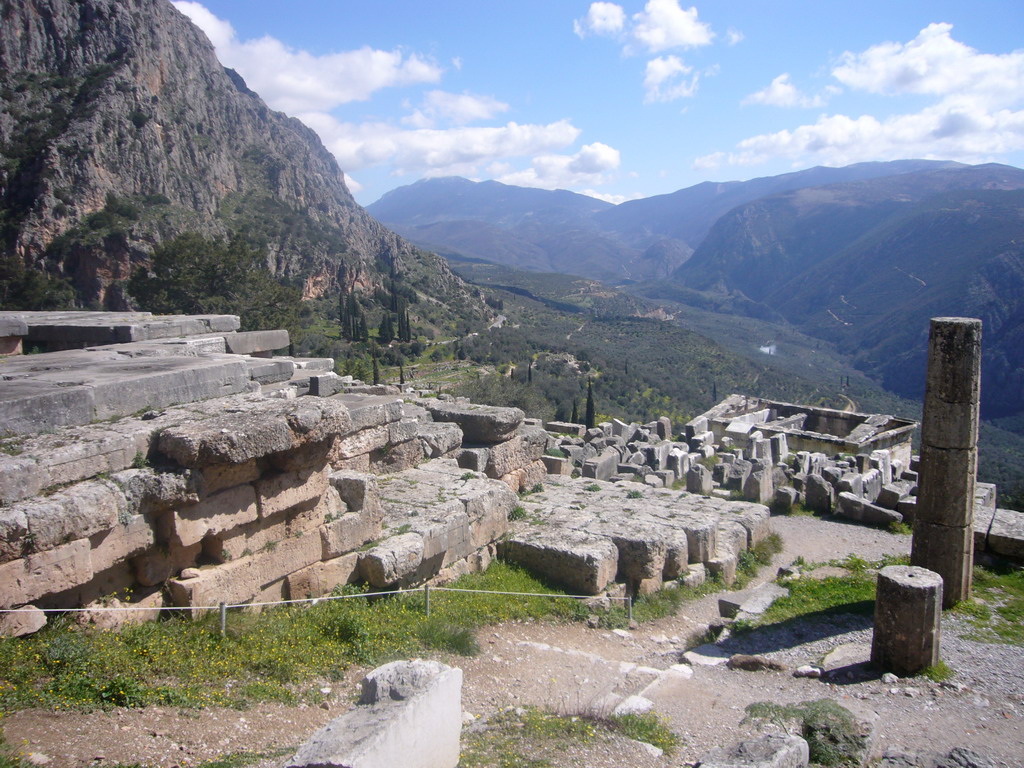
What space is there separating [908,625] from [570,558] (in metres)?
3.98

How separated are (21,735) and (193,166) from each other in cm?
6471

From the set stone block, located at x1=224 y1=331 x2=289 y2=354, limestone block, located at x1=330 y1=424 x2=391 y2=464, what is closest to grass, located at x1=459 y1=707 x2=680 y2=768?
limestone block, located at x1=330 y1=424 x2=391 y2=464

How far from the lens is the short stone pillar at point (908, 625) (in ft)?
23.6

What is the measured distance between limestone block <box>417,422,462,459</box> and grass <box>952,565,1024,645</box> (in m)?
7.40

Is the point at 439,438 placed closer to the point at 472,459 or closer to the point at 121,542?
the point at 472,459

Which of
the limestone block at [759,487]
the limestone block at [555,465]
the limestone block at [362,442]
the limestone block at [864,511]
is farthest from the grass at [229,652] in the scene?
the limestone block at [864,511]

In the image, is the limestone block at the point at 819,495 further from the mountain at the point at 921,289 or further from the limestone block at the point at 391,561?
the mountain at the point at 921,289

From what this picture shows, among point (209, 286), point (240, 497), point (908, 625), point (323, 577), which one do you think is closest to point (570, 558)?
point (323, 577)

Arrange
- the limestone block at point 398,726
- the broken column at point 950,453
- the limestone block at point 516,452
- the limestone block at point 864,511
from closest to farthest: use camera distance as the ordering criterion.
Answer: the limestone block at point 398,726
the broken column at point 950,453
the limestone block at point 516,452
the limestone block at point 864,511

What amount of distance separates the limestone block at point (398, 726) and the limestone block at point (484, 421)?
7.21m

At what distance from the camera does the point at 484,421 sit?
39.1ft

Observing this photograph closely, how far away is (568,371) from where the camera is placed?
4984cm

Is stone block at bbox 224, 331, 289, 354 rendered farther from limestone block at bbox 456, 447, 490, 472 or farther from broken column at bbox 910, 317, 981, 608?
broken column at bbox 910, 317, 981, 608

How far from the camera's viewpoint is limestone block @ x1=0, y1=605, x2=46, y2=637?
16.0 feet
